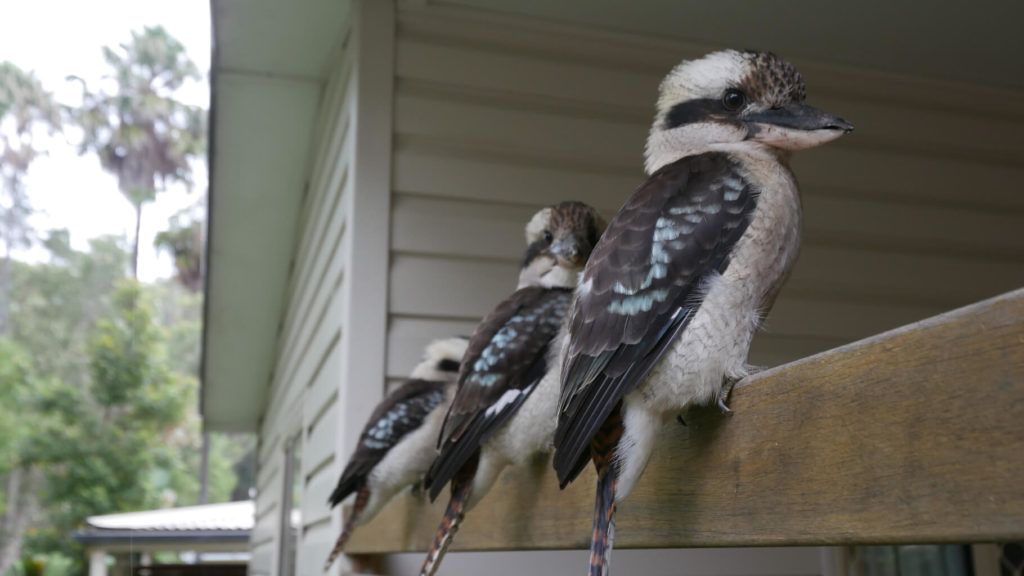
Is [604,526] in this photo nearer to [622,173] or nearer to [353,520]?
[353,520]

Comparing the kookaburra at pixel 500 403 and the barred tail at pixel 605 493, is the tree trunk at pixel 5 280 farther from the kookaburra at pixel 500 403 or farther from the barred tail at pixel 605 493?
the barred tail at pixel 605 493

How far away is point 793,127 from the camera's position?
1.28 meters

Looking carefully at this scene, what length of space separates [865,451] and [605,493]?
1.16 ft

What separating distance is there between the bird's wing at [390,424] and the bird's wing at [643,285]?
1295mm

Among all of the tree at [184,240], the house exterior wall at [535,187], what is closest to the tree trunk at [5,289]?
the tree at [184,240]

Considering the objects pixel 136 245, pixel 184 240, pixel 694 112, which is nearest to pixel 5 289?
pixel 136 245

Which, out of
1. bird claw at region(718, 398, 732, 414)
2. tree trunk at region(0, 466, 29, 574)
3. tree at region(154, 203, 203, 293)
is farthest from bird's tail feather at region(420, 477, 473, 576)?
tree at region(154, 203, 203, 293)

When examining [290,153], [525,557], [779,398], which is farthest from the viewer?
[290,153]

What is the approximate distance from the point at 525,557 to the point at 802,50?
2.08 m

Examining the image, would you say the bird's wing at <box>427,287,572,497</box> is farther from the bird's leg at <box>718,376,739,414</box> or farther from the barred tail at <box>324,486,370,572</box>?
the barred tail at <box>324,486,370,572</box>

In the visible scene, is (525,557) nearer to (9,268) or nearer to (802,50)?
(802,50)

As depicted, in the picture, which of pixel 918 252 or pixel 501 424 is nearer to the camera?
pixel 501 424

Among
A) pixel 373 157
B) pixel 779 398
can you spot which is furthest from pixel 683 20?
pixel 779 398

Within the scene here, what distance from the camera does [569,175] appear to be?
3.26 meters
